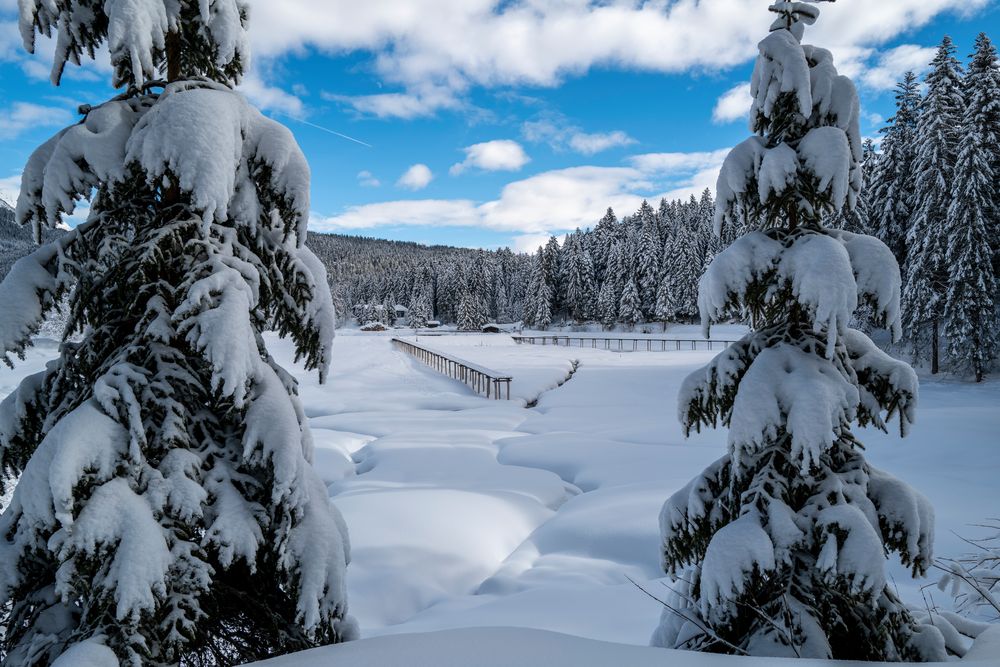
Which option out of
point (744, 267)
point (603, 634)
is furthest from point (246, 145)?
point (603, 634)

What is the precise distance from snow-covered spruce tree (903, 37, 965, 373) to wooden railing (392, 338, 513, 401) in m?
23.9

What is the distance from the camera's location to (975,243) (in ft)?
87.5

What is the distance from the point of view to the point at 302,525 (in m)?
3.11

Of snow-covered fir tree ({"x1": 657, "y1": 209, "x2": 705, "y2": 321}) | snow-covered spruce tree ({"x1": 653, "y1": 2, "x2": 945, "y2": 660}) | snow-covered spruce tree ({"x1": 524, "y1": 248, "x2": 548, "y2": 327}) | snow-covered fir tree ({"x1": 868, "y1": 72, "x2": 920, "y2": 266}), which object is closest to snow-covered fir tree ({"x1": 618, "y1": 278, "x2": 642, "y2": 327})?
snow-covered fir tree ({"x1": 657, "y1": 209, "x2": 705, "y2": 321})

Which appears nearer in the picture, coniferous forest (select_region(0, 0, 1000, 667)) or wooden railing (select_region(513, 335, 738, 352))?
coniferous forest (select_region(0, 0, 1000, 667))

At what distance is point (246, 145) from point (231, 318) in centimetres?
126

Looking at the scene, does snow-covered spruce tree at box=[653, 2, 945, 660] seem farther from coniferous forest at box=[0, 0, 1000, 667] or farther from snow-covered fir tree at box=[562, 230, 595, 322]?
snow-covered fir tree at box=[562, 230, 595, 322]

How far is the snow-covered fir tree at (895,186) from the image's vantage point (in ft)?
116

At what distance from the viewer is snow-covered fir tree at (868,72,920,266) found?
35312 millimetres

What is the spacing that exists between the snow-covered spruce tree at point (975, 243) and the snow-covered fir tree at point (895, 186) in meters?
6.81

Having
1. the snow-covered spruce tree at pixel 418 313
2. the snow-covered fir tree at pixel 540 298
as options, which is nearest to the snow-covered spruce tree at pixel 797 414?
the snow-covered fir tree at pixel 540 298

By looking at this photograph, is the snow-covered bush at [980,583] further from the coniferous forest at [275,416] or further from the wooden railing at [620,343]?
the wooden railing at [620,343]

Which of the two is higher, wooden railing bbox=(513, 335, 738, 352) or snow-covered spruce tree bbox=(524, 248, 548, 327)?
snow-covered spruce tree bbox=(524, 248, 548, 327)

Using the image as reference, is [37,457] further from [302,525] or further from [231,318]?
[302,525]
